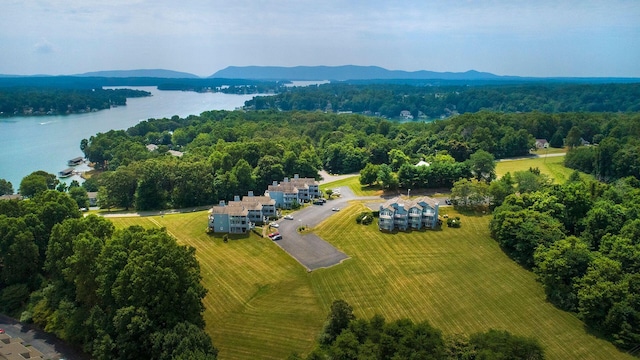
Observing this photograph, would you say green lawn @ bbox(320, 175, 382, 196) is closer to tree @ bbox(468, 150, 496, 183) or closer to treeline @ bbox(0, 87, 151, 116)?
tree @ bbox(468, 150, 496, 183)

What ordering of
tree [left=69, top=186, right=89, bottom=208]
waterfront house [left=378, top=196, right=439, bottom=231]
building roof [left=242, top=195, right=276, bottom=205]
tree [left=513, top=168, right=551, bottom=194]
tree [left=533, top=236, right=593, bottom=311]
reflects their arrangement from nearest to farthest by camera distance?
1. tree [left=533, top=236, right=593, bottom=311]
2. waterfront house [left=378, top=196, right=439, bottom=231]
3. building roof [left=242, top=195, right=276, bottom=205]
4. tree [left=513, top=168, right=551, bottom=194]
5. tree [left=69, top=186, right=89, bottom=208]

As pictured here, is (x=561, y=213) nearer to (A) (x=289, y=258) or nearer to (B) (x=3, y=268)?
(A) (x=289, y=258)

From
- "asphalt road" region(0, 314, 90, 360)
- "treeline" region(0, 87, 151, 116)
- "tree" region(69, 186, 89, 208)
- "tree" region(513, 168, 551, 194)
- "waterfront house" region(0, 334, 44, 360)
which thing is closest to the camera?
"waterfront house" region(0, 334, 44, 360)

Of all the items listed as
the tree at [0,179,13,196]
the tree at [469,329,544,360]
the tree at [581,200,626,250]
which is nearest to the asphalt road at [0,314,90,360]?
the tree at [469,329,544,360]

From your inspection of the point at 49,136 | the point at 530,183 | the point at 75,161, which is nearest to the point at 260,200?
the point at 530,183

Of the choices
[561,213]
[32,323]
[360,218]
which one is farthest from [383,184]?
[32,323]

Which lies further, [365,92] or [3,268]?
[365,92]
